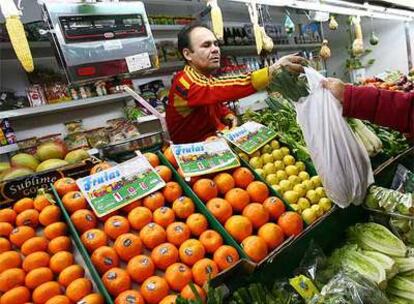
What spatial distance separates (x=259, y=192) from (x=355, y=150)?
50 centimetres

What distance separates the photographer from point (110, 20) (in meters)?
2.37

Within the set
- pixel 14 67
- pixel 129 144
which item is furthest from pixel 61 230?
pixel 14 67

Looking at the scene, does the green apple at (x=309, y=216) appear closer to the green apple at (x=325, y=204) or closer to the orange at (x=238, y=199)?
the green apple at (x=325, y=204)

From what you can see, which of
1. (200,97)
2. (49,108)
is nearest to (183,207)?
(200,97)

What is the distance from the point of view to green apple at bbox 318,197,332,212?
5.64 ft

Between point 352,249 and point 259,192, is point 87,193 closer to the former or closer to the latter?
point 259,192

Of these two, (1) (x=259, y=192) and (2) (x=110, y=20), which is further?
(2) (x=110, y=20)

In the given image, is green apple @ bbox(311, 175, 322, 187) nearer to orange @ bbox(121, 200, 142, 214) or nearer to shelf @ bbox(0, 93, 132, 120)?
orange @ bbox(121, 200, 142, 214)

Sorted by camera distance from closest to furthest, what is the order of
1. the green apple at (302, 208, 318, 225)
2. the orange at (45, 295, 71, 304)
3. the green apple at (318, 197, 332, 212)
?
the orange at (45, 295, 71, 304) < the green apple at (302, 208, 318, 225) < the green apple at (318, 197, 332, 212)

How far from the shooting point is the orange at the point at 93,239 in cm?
135

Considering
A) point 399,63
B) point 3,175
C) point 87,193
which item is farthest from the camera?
point 399,63

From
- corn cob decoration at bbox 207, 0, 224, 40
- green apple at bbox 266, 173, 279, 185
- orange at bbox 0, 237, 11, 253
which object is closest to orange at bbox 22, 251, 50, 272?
orange at bbox 0, 237, 11, 253

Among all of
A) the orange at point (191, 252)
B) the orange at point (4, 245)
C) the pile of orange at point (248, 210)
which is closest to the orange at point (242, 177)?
the pile of orange at point (248, 210)

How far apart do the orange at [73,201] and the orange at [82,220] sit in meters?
0.04
